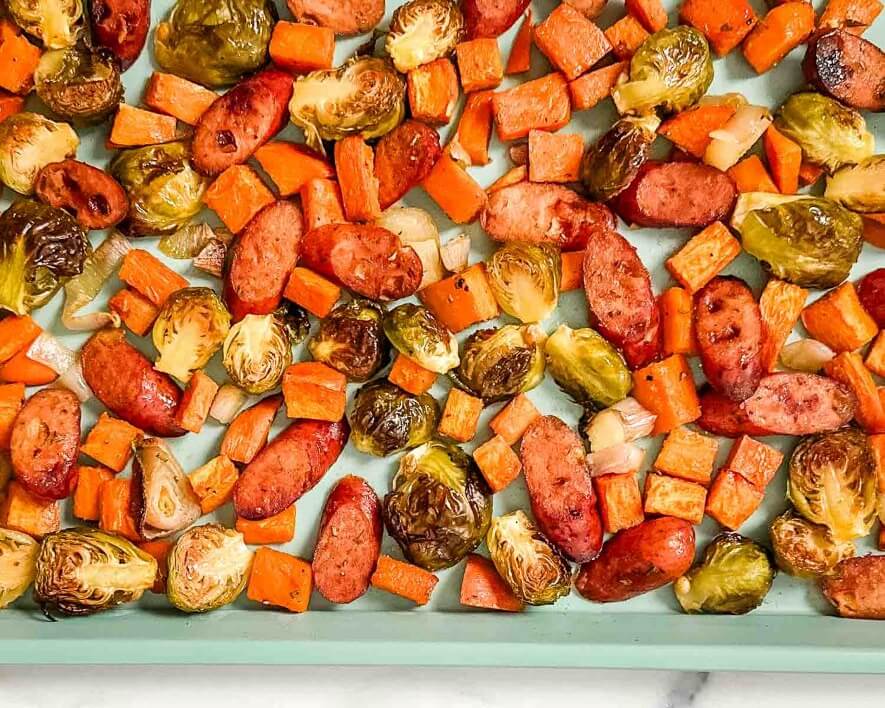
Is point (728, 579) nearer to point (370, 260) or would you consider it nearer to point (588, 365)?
point (588, 365)

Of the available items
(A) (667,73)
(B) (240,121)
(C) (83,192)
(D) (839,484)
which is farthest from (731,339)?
(C) (83,192)

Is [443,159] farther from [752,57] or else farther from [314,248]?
[752,57]

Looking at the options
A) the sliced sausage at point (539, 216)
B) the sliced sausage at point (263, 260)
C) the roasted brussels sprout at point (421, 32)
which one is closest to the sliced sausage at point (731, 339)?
the sliced sausage at point (539, 216)

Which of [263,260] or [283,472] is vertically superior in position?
[263,260]

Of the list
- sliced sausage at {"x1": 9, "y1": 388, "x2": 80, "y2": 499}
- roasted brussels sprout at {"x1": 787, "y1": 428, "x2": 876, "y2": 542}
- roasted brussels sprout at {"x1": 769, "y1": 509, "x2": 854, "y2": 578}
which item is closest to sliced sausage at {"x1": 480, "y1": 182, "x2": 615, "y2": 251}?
roasted brussels sprout at {"x1": 787, "y1": 428, "x2": 876, "y2": 542}

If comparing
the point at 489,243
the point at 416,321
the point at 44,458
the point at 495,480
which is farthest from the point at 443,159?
the point at 44,458

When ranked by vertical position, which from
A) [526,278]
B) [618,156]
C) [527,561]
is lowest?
[527,561]
